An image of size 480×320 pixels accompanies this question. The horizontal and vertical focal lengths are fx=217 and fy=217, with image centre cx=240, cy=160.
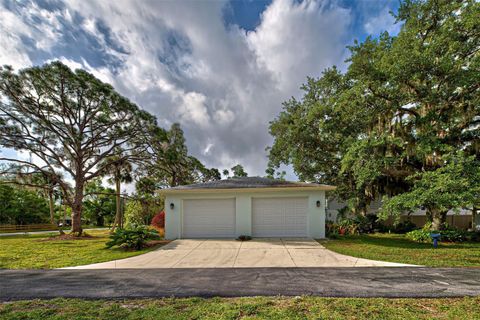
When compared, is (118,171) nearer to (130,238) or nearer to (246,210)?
(130,238)

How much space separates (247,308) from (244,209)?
7182mm

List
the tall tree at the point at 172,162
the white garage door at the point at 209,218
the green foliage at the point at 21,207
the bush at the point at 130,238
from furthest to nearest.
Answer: the green foliage at the point at 21,207, the tall tree at the point at 172,162, the white garage door at the point at 209,218, the bush at the point at 130,238

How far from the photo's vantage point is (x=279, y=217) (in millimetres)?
10734

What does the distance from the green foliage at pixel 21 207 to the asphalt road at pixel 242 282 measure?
1162 inches

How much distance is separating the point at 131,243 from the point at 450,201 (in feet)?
40.2

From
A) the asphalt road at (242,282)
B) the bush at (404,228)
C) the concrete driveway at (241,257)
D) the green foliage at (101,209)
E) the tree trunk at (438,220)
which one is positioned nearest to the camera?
the asphalt road at (242,282)

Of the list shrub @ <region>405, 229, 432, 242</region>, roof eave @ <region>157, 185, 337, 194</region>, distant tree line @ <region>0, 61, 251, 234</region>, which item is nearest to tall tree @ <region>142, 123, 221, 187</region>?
distant tree line @ <region>0, 61, 251, 234</region>

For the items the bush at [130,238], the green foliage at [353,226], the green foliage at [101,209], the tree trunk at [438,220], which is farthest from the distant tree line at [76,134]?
the green foliage at [101,209]

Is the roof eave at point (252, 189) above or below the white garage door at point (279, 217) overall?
above

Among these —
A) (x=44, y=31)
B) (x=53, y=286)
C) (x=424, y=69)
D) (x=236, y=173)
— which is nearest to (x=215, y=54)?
(x=44, y=31)

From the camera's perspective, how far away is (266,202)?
35.6ft

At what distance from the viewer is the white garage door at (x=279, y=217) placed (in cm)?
1059

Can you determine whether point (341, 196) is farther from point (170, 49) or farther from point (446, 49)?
point (170, 49)

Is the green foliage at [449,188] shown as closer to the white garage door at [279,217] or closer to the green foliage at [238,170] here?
the white garage door at [279,217]
